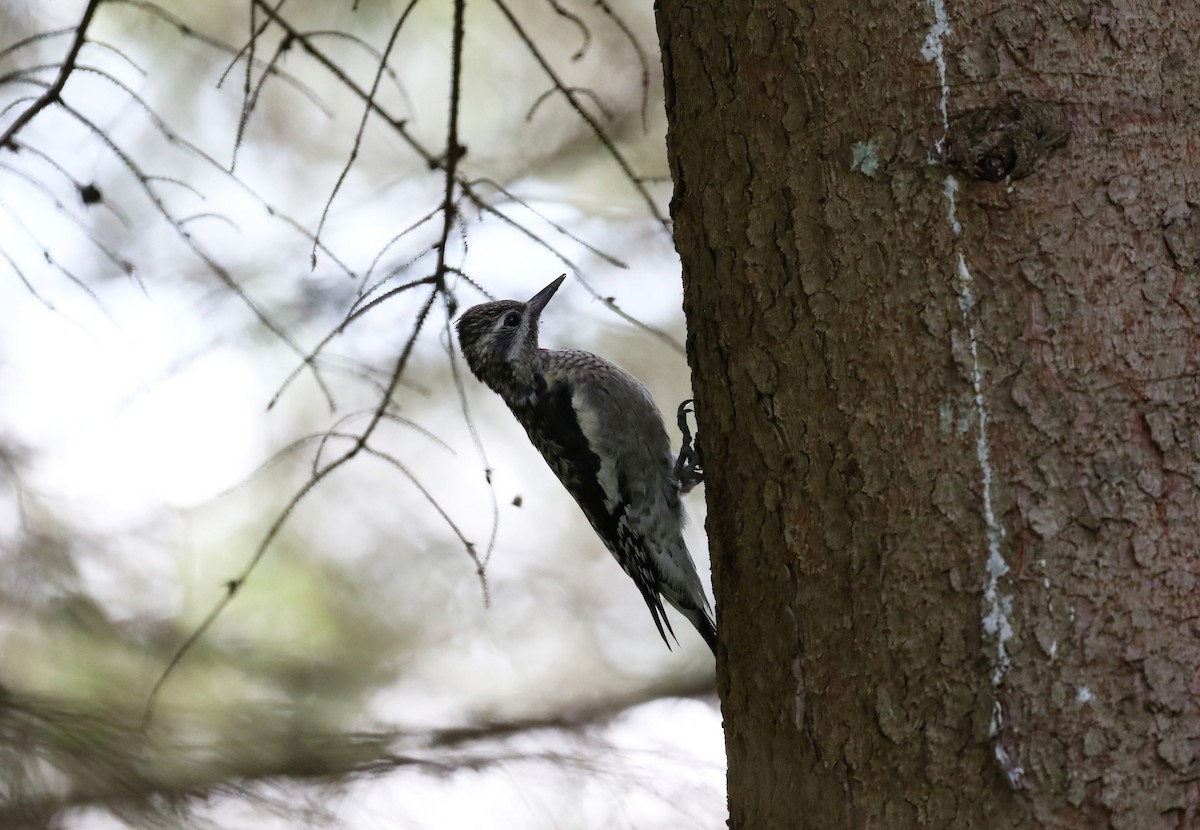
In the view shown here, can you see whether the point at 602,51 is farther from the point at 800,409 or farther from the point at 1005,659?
the point at 1005,659

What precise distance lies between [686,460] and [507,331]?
78 cm

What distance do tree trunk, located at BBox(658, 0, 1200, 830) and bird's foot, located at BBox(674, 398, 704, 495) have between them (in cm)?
161

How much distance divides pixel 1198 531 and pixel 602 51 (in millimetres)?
2911

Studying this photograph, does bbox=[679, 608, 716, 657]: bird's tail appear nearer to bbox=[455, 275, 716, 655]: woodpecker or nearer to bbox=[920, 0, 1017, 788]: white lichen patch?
bbox=[455, 275, 716, 655]: woodpecker

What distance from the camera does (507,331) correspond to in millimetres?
3934

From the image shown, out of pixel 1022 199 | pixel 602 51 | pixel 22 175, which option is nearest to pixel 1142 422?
pixel 1022 199

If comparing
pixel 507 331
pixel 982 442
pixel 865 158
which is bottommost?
pixel 982 442

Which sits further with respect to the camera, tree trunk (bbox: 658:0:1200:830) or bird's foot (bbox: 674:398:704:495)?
bird's foot (bbox: 674:398:704:495)

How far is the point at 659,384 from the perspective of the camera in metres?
4.15

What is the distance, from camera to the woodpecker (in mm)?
3646

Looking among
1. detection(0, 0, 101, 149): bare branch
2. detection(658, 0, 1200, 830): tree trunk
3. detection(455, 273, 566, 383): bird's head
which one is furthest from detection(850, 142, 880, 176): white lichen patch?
detection(455, 273, 566, 383): bird's head

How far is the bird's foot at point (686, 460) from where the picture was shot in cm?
346

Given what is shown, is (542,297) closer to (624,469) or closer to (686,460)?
(624,469)

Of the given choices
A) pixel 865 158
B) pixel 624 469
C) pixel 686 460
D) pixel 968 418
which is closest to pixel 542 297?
pixel 624 469
